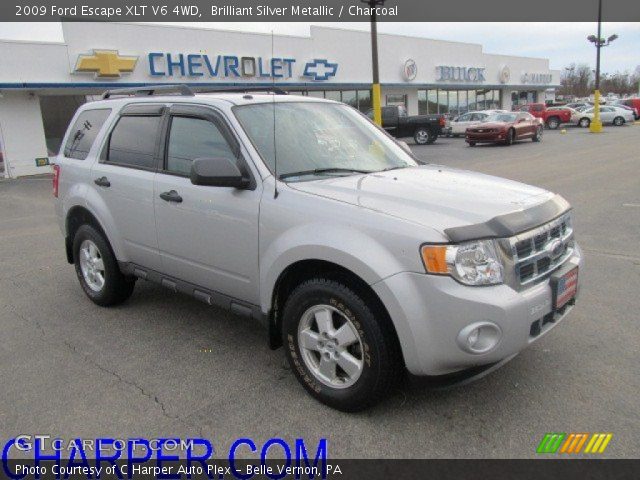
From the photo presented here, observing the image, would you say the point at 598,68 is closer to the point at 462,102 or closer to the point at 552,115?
the point at 552,115

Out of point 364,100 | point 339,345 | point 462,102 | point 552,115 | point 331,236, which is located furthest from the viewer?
point 462,102

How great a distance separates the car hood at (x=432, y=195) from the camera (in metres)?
2.94

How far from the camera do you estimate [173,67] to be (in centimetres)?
2166

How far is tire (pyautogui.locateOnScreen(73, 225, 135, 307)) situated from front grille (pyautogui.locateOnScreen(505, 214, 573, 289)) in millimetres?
3480

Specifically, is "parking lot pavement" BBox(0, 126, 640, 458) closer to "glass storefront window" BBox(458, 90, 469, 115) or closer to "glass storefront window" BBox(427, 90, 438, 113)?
"glass storefront window" BBox(427, 90, 438, 113)

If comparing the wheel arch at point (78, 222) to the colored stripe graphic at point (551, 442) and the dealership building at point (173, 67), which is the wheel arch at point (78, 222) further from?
the dealership building at point (173, 67)

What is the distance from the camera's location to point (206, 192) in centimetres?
379

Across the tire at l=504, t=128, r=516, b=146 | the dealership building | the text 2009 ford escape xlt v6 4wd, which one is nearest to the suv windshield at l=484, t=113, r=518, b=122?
the tire at l=504, t=128, r=516, b=146

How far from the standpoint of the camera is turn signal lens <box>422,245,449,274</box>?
9.04 feet

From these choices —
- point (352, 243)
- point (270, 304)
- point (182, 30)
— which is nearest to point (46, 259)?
point (270, 304)

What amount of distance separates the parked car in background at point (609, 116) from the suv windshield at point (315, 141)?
1473 inches

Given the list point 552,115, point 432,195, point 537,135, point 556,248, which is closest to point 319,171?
point 432,195

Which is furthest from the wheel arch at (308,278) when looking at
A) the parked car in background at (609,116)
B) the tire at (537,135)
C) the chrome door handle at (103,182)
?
the parked car in background at (609,116)

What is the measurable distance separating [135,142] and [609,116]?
4012 centimetres
